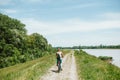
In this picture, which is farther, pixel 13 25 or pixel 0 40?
pixel 13 25

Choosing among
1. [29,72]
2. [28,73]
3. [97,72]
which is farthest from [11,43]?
[97,72]

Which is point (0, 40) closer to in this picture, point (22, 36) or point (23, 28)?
point (22, 36)

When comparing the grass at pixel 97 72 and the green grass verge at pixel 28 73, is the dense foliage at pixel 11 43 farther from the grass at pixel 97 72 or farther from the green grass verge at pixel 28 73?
the grass at pixel 97 72

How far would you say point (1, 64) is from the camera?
50.3 m

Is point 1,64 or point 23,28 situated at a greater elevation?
point 23,28

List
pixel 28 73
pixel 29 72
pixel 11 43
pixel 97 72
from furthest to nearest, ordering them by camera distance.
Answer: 1. pixel 11 43
2. pixel 97 72
3. pixel 29 72
4. pixel 28 73

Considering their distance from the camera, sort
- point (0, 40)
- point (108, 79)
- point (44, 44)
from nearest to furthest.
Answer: point (108, 79)
point (0, 40)
point (44, 44)

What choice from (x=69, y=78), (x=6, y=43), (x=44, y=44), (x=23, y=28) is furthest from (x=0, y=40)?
(x=69, y=78)

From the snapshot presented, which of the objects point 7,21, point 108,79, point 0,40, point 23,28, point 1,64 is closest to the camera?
point 108,79

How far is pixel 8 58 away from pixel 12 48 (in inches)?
164

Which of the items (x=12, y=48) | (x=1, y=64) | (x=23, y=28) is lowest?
(x=1, y=64)

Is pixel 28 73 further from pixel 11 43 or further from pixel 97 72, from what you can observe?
pixel 11 43

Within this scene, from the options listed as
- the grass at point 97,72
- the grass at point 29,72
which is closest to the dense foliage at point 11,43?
the grass at point 29,72

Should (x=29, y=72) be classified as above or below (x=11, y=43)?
below
